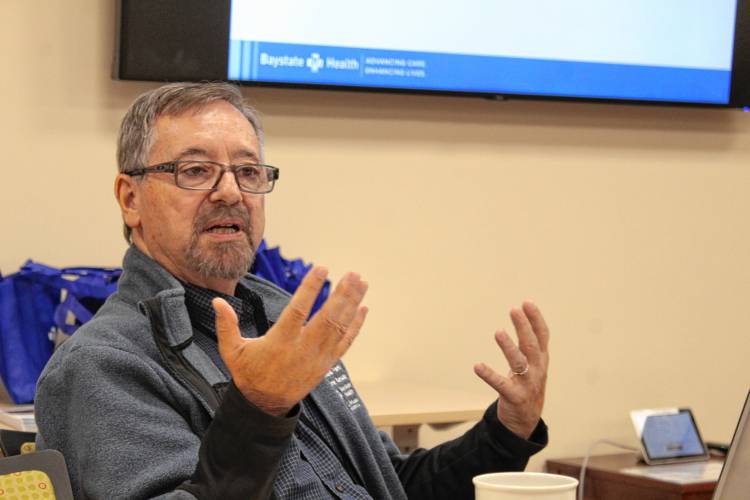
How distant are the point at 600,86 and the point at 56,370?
83.7 inches

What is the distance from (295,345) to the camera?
1.33 meters

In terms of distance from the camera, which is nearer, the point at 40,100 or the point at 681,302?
the point at 40,100

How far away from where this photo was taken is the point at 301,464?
1686mm

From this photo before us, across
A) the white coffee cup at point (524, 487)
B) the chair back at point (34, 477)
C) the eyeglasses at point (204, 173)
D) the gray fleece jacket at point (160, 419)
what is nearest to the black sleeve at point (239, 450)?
the gray fleece jacket at point (160, 419)

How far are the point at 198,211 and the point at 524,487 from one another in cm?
87

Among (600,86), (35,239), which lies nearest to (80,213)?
(35,239)

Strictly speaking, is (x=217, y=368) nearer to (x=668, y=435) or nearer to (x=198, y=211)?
(x=198, y=211)

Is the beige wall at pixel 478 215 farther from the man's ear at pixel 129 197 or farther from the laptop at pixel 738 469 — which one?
Result: the laptop at pixel 738 469

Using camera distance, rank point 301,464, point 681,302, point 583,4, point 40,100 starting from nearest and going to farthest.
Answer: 1. point 301,464
2. point 40,100
3. point 583,4
4. point 681,302

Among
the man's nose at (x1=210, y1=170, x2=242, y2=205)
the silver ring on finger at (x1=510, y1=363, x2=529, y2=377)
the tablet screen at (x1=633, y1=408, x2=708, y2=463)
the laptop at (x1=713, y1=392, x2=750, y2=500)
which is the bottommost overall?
the tablet screen at (x1=633, y1=408, x2=708, y2=463)

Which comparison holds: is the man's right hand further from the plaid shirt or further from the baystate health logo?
the baystate health logo

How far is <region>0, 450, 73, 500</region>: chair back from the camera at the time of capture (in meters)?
1.32

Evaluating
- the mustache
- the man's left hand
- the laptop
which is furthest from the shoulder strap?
the laptop

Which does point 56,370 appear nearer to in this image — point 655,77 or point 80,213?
point 80,213
